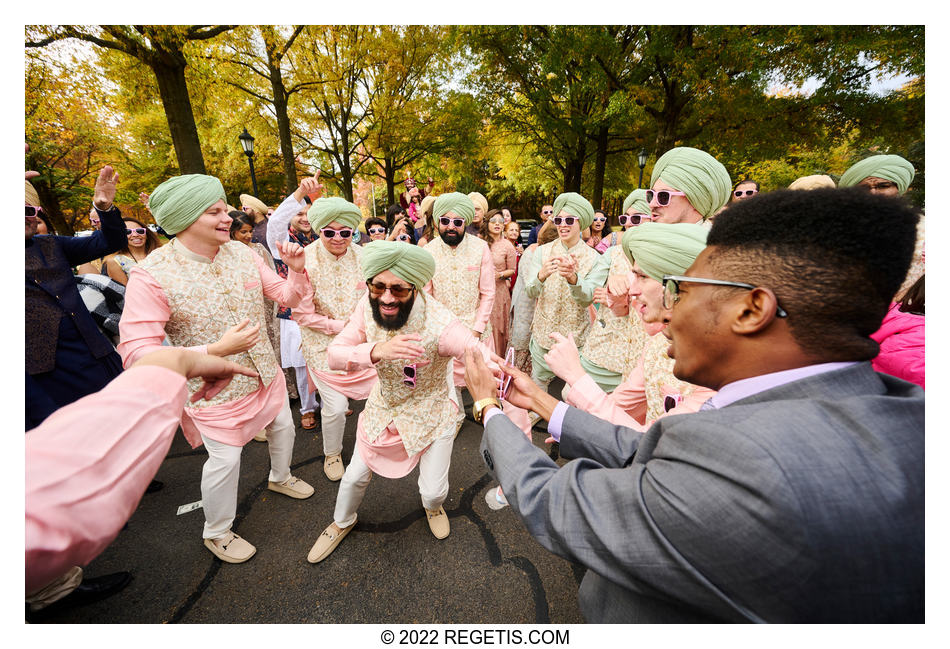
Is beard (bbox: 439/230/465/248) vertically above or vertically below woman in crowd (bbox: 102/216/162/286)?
below

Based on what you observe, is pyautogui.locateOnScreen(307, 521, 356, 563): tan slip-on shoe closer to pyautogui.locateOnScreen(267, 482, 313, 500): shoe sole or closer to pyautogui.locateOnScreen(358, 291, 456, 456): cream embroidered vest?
pyautogui.locateOnScreen(267, 482, 313, 500): shoe sole

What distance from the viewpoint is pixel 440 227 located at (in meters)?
4.45

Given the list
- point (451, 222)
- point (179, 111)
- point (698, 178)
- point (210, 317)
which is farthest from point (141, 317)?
point (179, 111)

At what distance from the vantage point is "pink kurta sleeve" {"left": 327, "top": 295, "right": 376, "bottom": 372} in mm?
2410

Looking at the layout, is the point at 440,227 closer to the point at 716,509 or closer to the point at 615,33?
the point at 716,509

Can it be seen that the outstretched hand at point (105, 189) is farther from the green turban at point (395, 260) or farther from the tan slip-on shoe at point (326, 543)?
the tan slip-on shoe at point (326, 543)

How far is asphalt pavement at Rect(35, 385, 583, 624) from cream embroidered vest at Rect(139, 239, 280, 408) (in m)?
1.13

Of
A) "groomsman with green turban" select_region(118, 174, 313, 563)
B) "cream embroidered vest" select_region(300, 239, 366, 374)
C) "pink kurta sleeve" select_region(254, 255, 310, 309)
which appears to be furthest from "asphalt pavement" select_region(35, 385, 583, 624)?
"pink kurta sleeve" select_region(254, 255, 310, 309)

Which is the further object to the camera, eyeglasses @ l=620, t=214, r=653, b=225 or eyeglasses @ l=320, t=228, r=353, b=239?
eyeglasses @ l=620, t=214, r=653, b=225

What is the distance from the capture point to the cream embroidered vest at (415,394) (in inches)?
101

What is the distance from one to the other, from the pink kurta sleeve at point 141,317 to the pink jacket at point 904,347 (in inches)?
139

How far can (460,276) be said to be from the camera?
4.42 m

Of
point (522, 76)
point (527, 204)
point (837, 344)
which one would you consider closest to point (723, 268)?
point (837, 344)

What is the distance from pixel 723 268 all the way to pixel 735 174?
20114 mm
